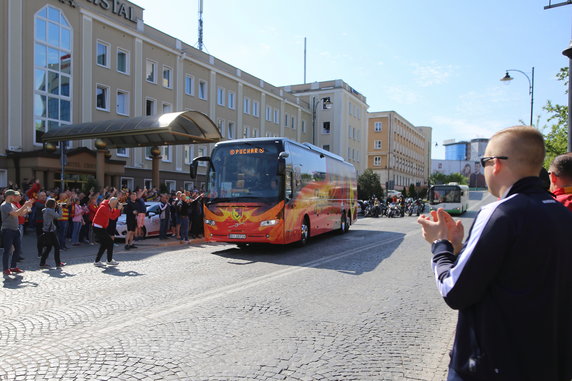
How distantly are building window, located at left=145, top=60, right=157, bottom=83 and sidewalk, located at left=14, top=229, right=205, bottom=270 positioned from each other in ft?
62.9

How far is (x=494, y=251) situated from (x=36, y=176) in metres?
26.1

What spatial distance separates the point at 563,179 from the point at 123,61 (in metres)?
33.1

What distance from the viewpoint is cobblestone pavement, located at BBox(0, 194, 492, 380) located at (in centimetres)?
432

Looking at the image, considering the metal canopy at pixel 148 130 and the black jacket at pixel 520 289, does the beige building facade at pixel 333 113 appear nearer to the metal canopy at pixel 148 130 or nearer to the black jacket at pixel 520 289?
the metal canopy at pixel 148 130

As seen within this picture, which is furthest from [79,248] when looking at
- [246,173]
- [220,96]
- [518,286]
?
[220,96]

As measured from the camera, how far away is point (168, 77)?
36344mm

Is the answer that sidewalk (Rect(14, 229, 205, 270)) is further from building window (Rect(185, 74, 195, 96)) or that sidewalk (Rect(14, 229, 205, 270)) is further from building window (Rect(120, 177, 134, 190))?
building window (Rect(185, 74, 195, 96))

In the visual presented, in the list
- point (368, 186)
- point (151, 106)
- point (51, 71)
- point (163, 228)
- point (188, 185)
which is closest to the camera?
point (163, 228)

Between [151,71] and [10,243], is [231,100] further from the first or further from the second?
[10,243]

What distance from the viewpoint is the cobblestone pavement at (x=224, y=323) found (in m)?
4.32

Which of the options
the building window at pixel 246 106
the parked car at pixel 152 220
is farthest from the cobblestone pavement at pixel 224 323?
the building window at pixel 246 106

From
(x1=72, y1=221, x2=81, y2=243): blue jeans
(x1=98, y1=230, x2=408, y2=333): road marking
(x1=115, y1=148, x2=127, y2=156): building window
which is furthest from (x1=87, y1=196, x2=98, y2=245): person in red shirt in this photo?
(x1=115, y1=148, x2=127, y2=156): building window

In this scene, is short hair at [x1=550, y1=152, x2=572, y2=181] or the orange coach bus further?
the orange coach bus

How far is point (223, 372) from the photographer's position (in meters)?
4.19
